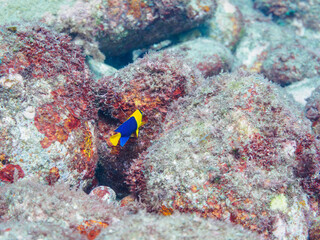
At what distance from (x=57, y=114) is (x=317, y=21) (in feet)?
39.6

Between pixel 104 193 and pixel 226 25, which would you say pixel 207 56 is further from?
pixel 104 193

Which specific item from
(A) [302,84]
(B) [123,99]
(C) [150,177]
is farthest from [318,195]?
(A) [302,84]

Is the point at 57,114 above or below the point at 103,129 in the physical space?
above

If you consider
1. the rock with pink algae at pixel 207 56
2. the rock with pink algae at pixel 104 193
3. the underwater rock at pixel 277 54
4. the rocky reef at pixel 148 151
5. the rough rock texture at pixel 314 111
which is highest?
the rocky reef at pixel 148 151

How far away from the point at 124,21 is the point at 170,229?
4735mm

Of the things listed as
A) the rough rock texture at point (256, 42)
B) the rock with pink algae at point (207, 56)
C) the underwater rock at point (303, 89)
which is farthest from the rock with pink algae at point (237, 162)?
the rough rock texture at point (256, 42)

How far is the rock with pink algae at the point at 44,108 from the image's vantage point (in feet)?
9.11

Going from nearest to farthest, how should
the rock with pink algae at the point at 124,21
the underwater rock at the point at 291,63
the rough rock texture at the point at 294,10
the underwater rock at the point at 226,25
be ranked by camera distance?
the rock with pink algae at the point at 124,21, the underwater rock at the point at 291,63, the underwater rock at the point at 226,25, the rough rock texture at the point at 294,10

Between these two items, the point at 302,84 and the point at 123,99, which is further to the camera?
the point at 302,84

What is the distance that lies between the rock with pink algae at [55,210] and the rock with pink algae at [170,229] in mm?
423

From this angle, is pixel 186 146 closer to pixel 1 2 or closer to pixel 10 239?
pixel 10 239

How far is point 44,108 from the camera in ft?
9.70

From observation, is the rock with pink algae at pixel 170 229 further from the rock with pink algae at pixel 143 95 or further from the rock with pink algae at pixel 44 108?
the rock with pink algae at pixel 143 95

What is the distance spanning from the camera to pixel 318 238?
2.79 m
